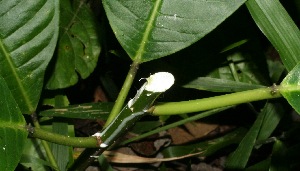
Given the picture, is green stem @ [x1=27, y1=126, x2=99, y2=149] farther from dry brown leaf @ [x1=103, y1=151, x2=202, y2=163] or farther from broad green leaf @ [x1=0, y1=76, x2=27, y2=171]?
dry brown leaf @ [x1=103, y1=151, x2=202, y2=163]

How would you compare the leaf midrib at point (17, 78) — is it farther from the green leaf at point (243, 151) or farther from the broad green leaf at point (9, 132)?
the green leaf at point (243, 151)

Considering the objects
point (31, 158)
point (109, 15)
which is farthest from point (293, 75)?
point (31, 158)

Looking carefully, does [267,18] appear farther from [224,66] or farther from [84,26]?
[84,26]

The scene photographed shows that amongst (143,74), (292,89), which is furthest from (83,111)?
(292,89)

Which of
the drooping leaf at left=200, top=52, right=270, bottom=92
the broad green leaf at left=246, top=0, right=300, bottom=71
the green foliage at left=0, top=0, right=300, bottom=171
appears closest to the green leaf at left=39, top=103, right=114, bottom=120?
the green foliage at left=0, top=0, right=300, bottom=171

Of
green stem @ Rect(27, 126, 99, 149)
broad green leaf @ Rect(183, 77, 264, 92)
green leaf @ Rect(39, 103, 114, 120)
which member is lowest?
green stem @ Rect(27, 126, 99, 149)
